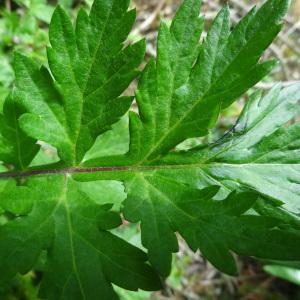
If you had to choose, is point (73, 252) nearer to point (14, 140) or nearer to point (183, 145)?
point (14, 140)

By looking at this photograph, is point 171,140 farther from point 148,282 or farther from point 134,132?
point 148,282

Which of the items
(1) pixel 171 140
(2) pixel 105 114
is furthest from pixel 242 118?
(2) pixel 105 114

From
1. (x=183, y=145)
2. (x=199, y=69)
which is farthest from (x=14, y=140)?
(x=183, y=145)

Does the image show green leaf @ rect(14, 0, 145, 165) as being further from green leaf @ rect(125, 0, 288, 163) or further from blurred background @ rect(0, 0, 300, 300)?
blurred background @ rect(0, 0, 300, 300)

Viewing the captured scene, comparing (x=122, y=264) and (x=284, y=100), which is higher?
(x=284, y=100)

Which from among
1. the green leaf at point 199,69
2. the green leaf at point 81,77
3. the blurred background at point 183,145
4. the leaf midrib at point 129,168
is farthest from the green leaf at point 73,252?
the blurred background at point 183,145

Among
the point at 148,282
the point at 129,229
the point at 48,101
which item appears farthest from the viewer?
the point at 129,229
